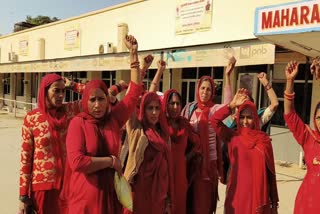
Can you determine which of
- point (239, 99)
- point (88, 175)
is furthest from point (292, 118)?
point (88, 175)

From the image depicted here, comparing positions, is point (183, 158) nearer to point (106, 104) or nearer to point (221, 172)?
point (221, 172)

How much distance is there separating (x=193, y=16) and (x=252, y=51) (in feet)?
14.2

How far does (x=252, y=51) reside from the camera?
7395 millimetres

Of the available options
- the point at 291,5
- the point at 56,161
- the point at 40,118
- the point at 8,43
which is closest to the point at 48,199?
the point at 56,161

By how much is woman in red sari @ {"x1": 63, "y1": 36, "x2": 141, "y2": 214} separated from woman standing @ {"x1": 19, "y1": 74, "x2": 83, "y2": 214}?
42 centimetres

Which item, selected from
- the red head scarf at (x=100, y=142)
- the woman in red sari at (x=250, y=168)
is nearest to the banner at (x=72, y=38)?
the woman in red sari at (x=250, y=168)

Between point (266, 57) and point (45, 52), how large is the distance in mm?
16172

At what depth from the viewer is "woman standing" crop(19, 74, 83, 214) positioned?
2.70 metres

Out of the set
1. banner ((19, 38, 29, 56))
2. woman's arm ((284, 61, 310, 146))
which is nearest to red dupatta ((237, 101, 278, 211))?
woman's arm ((284, 61, 310, 146))

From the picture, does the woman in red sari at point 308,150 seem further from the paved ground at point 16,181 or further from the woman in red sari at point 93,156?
the paved ground at point 16,181

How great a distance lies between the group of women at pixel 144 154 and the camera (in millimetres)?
2236

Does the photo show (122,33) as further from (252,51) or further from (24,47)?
(24,47)

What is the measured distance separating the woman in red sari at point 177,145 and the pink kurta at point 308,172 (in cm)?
88

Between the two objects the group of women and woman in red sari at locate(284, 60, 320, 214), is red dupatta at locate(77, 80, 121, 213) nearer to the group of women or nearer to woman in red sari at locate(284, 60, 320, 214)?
the group of women
